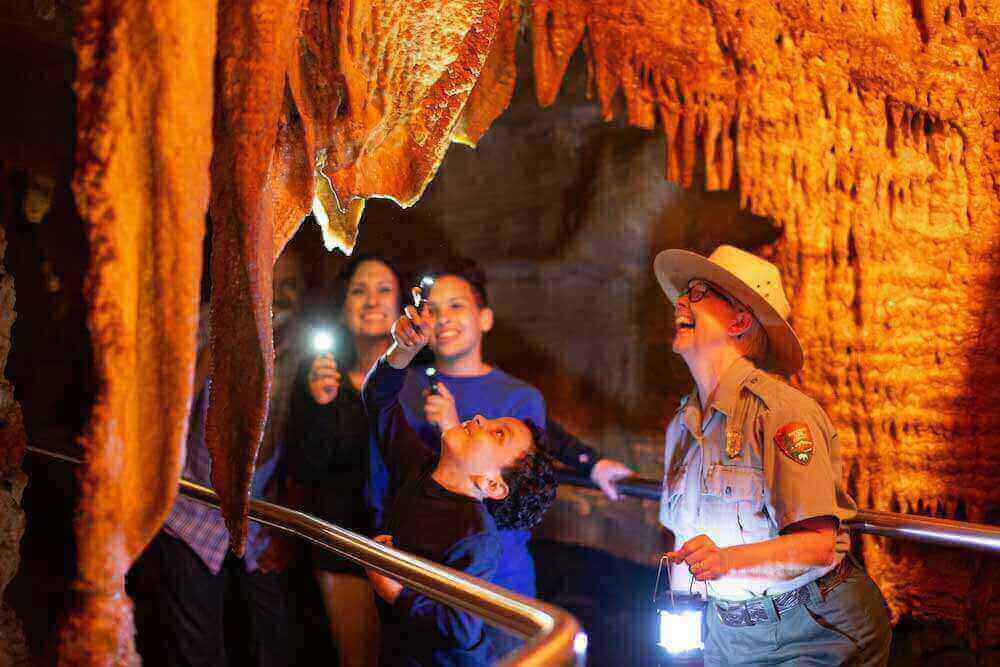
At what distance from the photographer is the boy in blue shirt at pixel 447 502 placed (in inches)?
84.0

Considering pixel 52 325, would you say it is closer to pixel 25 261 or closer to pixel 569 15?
pixel 25 261

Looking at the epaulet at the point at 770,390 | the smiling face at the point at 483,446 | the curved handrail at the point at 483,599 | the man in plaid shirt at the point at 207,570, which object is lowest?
the man in plaid shirt at the point at 207,570

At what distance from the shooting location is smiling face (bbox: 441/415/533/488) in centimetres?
232

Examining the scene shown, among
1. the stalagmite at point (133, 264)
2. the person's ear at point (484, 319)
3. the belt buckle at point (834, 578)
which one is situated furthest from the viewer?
the person's ear at point (484, 319)

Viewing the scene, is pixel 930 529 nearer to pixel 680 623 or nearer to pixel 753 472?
pixel 753 472

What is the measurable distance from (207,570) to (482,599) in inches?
79.9

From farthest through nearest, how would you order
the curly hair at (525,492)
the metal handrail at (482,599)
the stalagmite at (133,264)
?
the curly hair at (525,492) → the stalagmite at (133,264) → the metal handrail at (482,599)

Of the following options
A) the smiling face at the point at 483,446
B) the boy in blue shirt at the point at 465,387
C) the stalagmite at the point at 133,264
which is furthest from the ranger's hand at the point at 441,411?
the stalagmite at the point at 133,264

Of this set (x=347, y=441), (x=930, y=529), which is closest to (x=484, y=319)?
(x=347, y=441)

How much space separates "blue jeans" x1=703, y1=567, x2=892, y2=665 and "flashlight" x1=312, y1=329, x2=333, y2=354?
1819 mm

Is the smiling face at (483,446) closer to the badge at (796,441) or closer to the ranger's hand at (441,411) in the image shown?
the ranger's hand at (441,411)

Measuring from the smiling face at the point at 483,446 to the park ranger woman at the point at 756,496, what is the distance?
0.44 metres

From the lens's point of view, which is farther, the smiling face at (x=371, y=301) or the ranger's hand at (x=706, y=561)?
the smiling face at (x=371, y=301)

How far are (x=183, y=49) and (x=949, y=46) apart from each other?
3.00 metres
